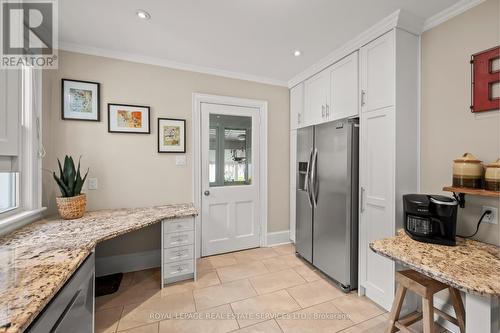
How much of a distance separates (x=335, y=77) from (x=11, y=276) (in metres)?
2.87

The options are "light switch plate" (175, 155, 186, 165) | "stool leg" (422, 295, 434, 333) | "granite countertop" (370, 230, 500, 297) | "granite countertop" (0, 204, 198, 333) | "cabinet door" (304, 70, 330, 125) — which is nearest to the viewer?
"granite countertop" (0, 204, 198, 333)

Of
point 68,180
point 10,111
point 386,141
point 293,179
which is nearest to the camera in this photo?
point 10,111

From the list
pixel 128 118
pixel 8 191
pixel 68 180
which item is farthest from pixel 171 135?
pixel 8 191

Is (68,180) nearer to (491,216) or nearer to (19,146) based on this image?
(19,146)

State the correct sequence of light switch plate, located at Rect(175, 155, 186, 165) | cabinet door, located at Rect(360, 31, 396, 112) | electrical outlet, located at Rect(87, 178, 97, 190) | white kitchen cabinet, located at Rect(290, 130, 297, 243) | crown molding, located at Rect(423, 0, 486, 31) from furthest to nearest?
white kitchen cabinet, located at Rect(290, 130, 297, 243)
light switch plate, located at Rect(175, 155, 186, 165)
electrical outlet, located at Rect(87, 178, 97, 190)
cabinet door, located at Rect(360, 31, 396, 112)
crown molding, located at Rect(423, 0, 486, 31)

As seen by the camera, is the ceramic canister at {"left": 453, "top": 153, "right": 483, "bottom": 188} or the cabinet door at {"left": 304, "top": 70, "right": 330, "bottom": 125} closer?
the ceramic canister at {"left": 453, "top": 153, "right": 483, "bottom": 188}

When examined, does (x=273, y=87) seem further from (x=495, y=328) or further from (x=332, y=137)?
(x=495, y=328)

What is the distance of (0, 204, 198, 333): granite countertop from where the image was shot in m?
0.75

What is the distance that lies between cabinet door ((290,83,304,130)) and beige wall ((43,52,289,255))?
2.50 feet

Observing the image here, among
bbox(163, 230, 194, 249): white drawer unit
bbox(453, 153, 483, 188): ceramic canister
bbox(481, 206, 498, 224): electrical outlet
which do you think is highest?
bbox(453, 153, 483, 188): ceramic canister

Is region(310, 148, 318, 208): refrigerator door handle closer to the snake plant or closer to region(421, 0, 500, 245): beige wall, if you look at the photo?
region(421, 0, 500, 245): beige wall

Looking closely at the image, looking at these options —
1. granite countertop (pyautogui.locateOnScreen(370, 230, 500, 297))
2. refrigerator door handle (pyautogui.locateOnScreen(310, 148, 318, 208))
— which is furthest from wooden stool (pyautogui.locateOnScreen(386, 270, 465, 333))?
refrigerator door handle (pyautogui.locateOnScreen(310, 148, 318, 208))

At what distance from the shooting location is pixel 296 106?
3.05m

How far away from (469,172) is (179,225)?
241 centimetres
